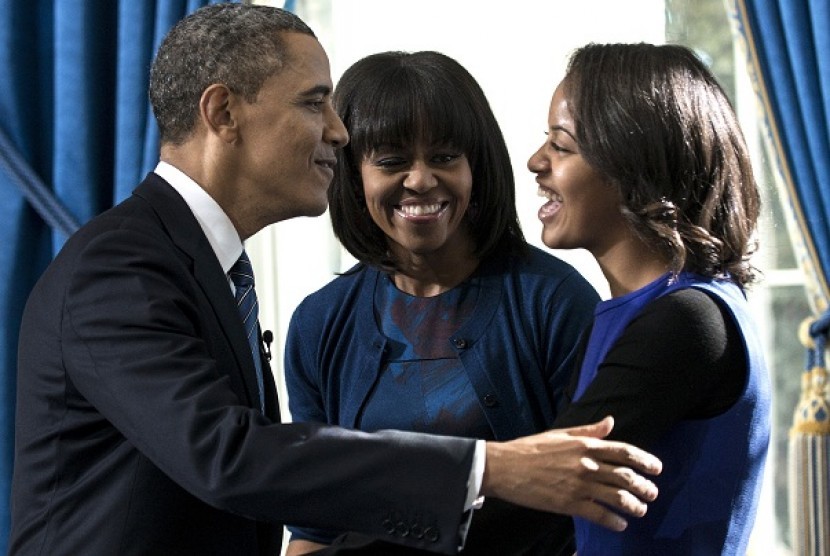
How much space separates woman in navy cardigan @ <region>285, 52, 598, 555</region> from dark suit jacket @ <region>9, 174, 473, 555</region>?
1.69 ft

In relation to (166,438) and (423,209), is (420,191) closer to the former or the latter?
(423,209)

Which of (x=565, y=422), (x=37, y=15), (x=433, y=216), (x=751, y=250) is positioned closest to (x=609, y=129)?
(x=751, y=250)

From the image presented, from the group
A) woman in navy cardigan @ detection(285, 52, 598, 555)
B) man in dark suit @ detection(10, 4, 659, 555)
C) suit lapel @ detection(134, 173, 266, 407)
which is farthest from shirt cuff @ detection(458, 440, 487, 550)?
woman in navy cardigan @ detection(285, 52, 598, 555)

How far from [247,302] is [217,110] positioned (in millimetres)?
306

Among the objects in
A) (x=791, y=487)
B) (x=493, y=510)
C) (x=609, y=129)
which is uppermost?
(x=609, y=129)

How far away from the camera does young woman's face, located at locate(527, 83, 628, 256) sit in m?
1.75

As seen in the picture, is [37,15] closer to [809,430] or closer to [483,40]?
[483,40]

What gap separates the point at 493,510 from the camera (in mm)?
1854

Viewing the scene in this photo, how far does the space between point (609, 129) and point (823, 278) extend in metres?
1.53

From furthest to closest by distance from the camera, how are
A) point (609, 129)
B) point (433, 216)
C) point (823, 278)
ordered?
1. point (823, 278)
2. point (433, 216)
3. point (609, 129)

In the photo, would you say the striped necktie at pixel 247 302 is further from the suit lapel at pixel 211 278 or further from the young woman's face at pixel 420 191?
the young woman's face at pixel 420 191

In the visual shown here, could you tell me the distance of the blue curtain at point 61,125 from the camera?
10.6ft

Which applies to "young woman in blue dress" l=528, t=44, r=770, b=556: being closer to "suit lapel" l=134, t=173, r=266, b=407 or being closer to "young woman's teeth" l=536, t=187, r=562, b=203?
"young woman's teeth" l=536, t=187, r=562, b=203

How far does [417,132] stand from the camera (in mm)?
2227
